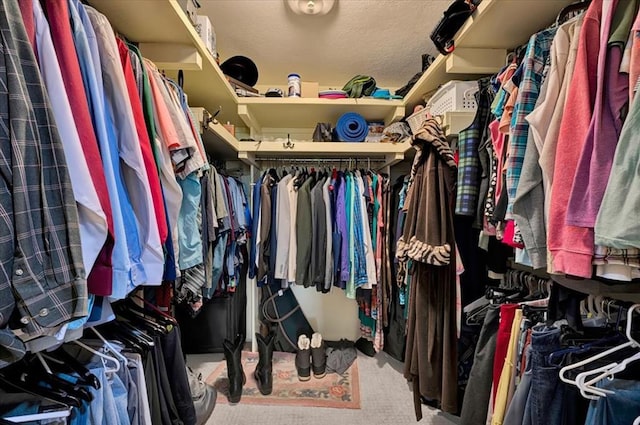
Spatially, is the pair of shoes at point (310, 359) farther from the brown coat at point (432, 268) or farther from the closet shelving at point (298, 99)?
the closet shelving at point (298, 99)

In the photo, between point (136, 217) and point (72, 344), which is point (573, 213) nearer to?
point (136, 217)

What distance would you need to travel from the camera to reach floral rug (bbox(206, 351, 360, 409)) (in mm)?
1638

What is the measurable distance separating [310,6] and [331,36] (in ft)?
0.87

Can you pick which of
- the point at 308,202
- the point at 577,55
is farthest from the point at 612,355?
the point at 308,202

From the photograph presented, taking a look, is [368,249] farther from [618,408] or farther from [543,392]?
[618,408]

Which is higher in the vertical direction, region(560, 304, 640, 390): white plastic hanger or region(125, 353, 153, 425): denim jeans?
region(560, 304, 640, 390): white plastic hanger

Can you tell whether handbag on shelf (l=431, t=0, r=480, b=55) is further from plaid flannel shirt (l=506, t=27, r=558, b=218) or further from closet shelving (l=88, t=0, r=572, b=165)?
plaid flannel shirt (l=506, t=27, r=558, b=218)

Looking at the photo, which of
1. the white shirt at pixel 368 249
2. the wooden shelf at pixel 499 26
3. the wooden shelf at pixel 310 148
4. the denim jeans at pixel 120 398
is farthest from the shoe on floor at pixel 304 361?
the wooden shelf at pixel 499 26

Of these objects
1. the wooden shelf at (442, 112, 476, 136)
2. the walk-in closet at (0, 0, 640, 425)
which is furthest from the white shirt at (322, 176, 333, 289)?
the wooden shelf at (442, 112, 476, 136)

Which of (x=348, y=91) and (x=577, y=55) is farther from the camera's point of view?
(x=348, y=91)

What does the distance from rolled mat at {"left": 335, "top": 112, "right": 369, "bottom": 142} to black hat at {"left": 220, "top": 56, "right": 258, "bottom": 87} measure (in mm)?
655

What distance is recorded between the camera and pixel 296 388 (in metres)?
1.76

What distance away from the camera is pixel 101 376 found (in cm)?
77

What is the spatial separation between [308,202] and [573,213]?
1409mm
